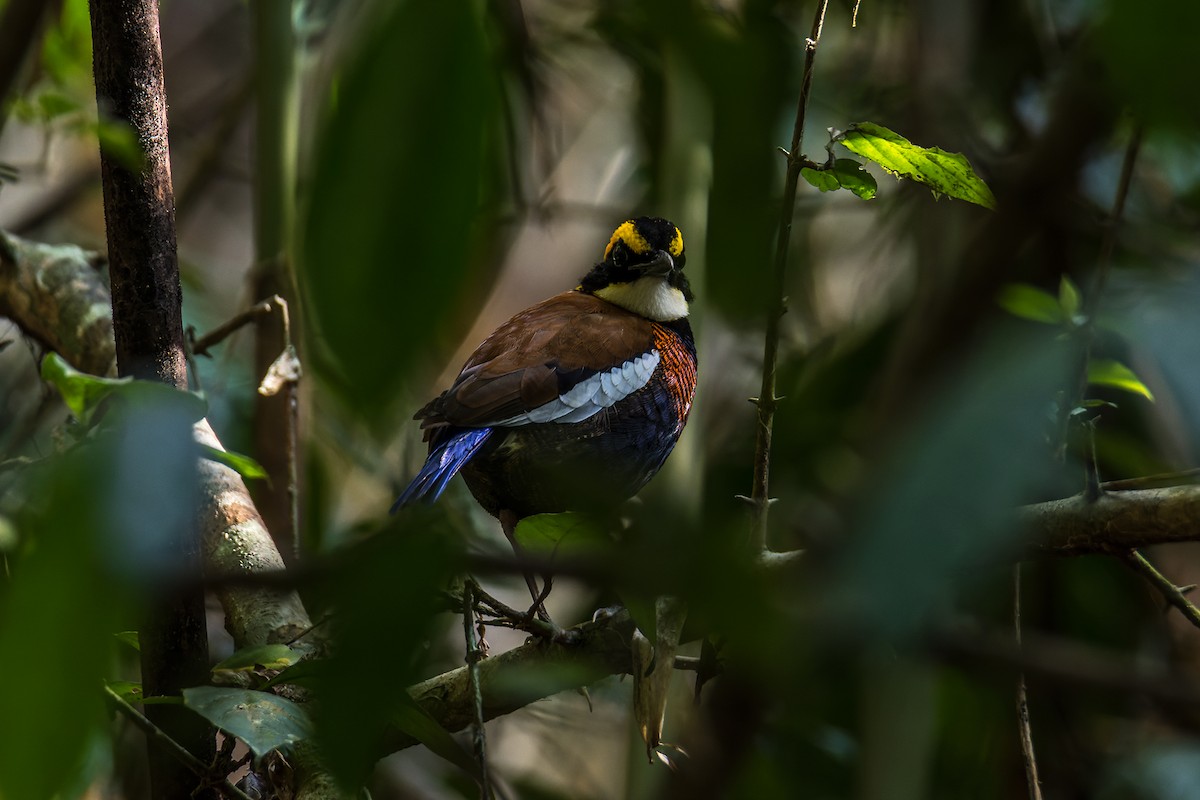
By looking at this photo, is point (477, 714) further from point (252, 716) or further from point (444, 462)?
point (444, 462)

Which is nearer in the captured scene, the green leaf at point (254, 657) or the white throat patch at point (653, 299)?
the green leaf at point (254, 657)

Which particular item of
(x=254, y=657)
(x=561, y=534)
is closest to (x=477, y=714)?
(x=254, y=657)

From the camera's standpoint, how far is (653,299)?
2.83 m

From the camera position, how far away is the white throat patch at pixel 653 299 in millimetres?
2814

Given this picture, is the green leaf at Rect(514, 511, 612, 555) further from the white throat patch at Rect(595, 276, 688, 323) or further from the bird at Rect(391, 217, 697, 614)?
the white throat patch at Rect(595, 276, 688, 323)

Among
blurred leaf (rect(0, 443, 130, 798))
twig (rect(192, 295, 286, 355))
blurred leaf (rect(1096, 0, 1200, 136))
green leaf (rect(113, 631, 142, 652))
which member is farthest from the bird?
blurred leaf (rect(1096, 0, 1200, 136))

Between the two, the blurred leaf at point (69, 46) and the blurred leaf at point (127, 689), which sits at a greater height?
the blurred leaf at point (69, 46)

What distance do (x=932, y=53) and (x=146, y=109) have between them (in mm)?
2289

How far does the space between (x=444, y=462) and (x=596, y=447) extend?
1.27 feet

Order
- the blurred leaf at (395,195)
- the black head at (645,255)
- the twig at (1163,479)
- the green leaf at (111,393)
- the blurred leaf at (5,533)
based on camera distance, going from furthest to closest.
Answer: the black head at (645,255) < the twig at (1163,479) < the blurred leaf at (5,533) < the green leaf at (111,393) < the blurred leaf at (395,195)

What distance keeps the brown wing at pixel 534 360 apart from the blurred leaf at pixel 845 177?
3.31 feet

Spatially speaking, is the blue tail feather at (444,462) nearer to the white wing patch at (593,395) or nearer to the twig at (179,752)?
the white wing patch at (593,395)

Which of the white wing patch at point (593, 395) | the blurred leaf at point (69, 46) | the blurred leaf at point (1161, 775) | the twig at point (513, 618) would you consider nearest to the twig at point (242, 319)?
the white wing patch at point (593, 395)

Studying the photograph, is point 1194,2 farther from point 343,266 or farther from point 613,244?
point 613,244
